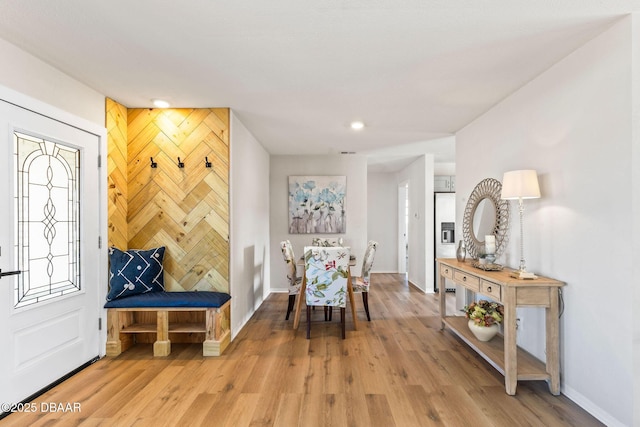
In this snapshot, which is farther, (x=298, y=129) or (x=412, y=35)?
(x=298, y=129)

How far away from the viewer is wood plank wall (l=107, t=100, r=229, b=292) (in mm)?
3170

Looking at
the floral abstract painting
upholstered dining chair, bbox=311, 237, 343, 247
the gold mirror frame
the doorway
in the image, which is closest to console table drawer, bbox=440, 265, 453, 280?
the gold mirror frame

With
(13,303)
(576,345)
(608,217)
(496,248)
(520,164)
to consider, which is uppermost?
(520,164)

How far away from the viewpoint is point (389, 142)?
4664 mm

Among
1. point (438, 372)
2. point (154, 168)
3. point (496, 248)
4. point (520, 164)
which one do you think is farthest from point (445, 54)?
point (154, 168)

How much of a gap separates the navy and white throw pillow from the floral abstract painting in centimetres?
275

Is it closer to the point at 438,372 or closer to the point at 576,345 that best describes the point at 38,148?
the point at 438,372

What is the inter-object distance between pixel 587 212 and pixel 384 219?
542cm

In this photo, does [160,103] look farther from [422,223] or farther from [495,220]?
[422,223]

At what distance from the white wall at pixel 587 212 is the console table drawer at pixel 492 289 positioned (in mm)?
411

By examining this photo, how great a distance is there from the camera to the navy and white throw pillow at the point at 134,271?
2.88 metres

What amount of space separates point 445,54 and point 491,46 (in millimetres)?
283

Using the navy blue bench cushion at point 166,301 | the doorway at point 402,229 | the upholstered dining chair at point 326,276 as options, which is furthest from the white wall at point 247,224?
the doorway at point 402,229

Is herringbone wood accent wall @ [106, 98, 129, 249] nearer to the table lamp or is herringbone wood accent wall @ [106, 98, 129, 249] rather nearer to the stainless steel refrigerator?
the table lamp
